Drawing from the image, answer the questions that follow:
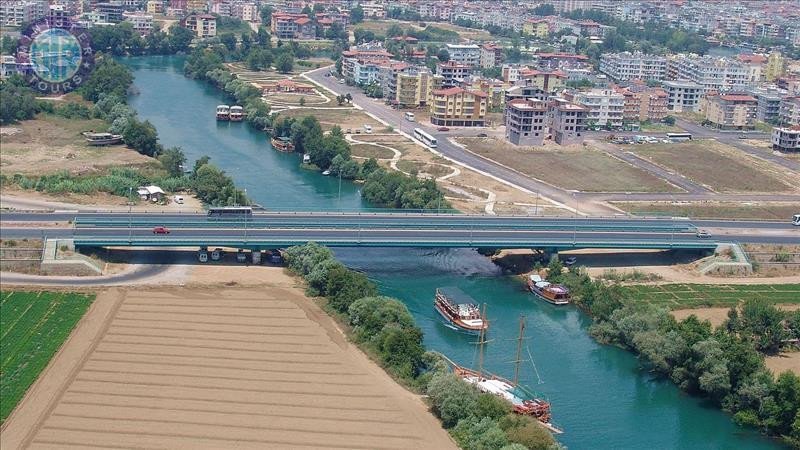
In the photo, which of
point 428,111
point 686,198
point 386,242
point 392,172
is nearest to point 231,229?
point 386,242

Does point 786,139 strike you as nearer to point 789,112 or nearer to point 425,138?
point 789,112

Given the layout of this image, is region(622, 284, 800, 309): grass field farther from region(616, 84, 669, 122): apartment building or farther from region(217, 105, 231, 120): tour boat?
region(217, 105, 231, 120): tour boat

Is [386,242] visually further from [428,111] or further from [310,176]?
[428,111]

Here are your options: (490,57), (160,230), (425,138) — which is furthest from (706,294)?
(490,57)

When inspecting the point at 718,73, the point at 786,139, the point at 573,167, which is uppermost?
the point at 718,73

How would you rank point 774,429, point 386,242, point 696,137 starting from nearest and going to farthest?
1. point 774,429
2. point 386,242
3. point 696,137

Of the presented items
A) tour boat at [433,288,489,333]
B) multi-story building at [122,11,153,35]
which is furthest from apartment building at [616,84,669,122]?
multi-story building at [122,11,153,35]
